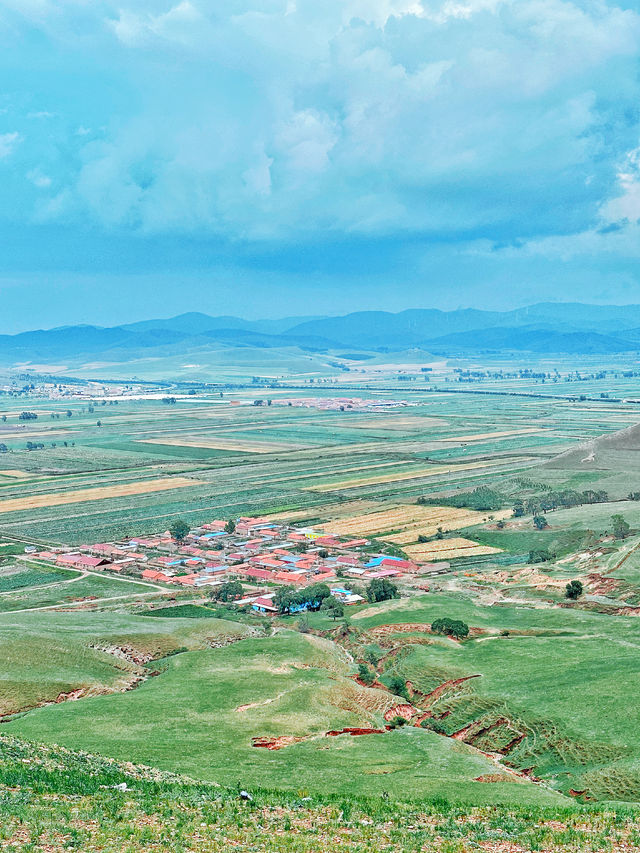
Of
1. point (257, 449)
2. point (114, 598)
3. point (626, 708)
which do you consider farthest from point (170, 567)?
point (257, 449)

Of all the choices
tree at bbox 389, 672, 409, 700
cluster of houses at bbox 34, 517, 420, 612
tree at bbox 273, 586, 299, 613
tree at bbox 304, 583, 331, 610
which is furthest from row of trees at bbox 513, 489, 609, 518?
tree at bbox 389, 672, 409, 700

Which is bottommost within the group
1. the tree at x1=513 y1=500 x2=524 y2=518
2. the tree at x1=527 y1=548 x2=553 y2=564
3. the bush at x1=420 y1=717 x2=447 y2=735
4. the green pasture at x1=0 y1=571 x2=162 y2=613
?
the green pasture at x1=0 y1=571 x2=162 y2=613

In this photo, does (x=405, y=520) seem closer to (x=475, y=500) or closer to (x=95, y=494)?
(x=475, y=500)

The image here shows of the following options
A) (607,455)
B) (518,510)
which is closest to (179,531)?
(518,510)

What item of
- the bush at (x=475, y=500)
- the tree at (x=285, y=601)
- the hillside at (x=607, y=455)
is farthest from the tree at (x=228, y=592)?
the hillside at (x=607, y=455)

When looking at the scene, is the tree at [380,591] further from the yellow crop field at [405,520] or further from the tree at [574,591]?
the yellow crop field at [405,520]

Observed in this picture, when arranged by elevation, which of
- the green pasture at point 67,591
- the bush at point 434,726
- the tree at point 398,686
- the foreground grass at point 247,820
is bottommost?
the green pasture at point 67,591

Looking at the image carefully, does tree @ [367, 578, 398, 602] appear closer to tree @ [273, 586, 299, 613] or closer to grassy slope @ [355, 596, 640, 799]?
grassy slope @ [355, 596, 640, 799]
